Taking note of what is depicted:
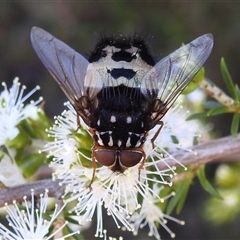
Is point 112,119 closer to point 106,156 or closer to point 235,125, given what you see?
point 106,156

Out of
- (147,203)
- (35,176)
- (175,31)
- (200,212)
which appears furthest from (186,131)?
(200,212)

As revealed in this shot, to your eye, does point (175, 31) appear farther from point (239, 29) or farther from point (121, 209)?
point (121, 209)

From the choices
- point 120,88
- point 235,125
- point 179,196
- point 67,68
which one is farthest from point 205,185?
point 67,68

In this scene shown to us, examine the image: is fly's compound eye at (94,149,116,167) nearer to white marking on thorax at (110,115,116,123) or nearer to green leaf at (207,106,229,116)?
white marking on thorax at (110,115,116,123)

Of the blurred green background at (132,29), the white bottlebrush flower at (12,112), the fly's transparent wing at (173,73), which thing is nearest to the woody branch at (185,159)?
the white bottlebrush flower at (12,112)

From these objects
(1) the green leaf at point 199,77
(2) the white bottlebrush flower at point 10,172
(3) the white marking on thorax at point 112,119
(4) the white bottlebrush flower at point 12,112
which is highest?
(4) the white bottlebrush flower at point 12,112

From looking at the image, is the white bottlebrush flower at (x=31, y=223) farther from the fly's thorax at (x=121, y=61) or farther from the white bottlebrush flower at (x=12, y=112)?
the fly's thorax at (x=121, y=61)

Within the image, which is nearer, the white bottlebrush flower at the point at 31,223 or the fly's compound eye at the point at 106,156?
the fly's compound eye at the point at 106,156
